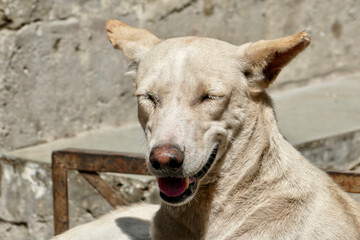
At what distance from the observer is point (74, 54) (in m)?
6.33

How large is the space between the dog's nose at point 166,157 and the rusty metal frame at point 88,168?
1.26 metres

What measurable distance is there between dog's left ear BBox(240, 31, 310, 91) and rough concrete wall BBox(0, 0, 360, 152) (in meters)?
2.64

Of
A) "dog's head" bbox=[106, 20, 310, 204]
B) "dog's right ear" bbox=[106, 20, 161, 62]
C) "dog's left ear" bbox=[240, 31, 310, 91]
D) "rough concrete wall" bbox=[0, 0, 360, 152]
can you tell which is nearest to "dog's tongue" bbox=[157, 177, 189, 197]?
"dog's head" bbox=[106, 20, 310, 204]

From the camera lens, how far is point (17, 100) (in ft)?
19.6

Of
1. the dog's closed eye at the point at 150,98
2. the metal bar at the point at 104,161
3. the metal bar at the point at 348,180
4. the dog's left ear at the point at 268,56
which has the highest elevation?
the dog's left ear at the point at 268,56

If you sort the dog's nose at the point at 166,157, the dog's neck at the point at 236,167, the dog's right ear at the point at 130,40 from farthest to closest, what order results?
the dog's right ear at the point at 130,40 < the dog's neck at the point at 236,167 < the dog's nose at the point at 166,157

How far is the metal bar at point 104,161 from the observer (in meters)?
4.73

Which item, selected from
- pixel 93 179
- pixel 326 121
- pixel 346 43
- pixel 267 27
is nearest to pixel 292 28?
pixel 267 27

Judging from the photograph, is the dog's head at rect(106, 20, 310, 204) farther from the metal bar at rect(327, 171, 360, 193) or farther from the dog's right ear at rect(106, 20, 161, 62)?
the metal bar at rect(327, 171, 360, 193)

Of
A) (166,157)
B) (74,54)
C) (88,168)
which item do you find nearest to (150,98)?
(166,157)

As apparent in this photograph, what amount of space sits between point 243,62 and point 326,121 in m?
3.57

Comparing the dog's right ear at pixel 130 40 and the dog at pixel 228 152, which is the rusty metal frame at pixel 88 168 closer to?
the dog's right ear at pixel 130 40

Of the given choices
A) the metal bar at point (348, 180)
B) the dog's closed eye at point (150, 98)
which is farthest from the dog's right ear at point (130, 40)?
the metal bar at point (348, 180)

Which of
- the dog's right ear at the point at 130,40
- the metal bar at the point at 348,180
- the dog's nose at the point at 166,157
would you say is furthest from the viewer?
the metal bar at the point at 348,180
